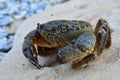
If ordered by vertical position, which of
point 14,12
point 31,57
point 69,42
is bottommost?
point 14,12

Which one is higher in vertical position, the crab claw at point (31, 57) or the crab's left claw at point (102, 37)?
the crab's left claw at point (102, 37)

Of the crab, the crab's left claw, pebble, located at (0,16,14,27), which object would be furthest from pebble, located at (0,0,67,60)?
the crab's left claw

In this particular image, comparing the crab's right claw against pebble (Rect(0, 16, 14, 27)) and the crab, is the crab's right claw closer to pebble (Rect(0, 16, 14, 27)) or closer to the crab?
the crab

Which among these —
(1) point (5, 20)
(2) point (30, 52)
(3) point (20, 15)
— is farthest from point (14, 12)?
(2) point (30, 52)

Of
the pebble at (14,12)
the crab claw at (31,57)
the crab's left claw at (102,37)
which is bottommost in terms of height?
the pebble at (14,12)

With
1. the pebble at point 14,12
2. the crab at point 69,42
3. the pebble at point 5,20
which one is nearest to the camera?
the crab at point 69,42

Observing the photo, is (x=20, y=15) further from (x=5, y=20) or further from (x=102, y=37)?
(x=102, y=37)

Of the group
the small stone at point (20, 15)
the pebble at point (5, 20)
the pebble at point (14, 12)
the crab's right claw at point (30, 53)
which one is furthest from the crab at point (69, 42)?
the small stone at point (20, 15)

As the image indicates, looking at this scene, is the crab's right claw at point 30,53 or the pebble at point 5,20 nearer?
the crab's right claw at point 30,53

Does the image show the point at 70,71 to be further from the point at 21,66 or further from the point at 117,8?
the point at 117,8

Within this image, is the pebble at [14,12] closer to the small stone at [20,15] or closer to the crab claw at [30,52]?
the small stone at [20,15]
